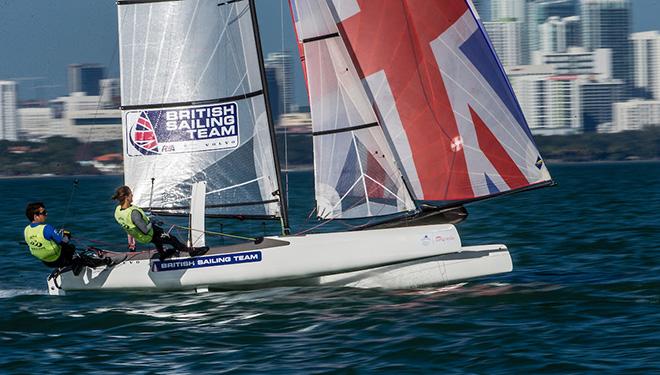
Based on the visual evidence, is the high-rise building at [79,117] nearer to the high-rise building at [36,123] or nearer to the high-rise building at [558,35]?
the high-rise building at [36,123]

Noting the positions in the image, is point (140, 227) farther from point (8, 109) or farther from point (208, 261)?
point (8, 109)

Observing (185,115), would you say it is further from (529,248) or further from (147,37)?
(529,248)

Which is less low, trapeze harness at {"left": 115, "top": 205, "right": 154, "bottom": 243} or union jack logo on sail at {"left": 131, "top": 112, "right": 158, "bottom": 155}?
union jack logo on sail at {"left": 131, "top": 112, "right": 158, "bottom": 155}

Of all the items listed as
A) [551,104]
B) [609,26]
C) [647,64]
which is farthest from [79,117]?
[609,26]

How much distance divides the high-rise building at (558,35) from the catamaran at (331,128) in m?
167

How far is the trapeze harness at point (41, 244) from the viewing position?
1188 cm

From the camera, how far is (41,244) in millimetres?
11898

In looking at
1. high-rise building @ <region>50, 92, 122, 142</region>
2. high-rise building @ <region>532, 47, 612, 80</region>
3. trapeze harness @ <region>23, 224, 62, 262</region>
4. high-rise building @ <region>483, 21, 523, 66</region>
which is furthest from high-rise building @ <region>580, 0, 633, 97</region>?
trapeze harness @ <region>23, 224, 62, 262</region>

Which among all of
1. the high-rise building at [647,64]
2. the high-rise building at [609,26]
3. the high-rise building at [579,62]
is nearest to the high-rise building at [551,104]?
the high-rise building at [579,62]

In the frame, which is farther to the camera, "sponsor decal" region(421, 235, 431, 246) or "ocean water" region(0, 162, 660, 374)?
"sponsor decal" region(421, 235, 431, 246)

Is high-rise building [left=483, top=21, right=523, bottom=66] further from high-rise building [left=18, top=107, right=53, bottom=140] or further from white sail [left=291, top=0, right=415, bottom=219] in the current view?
white sail [left=291, top=0, right=415, bottom=219]

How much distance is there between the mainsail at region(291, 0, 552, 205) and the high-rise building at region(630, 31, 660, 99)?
144m

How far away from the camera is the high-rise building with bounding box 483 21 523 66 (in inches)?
7087

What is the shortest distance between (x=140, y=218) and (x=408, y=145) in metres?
2.78
